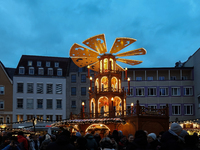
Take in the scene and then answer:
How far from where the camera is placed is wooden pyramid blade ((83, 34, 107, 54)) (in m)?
34.0

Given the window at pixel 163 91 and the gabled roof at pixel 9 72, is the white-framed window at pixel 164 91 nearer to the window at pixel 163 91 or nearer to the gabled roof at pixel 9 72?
the window at pixel 163 91

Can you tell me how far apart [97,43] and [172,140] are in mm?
26709

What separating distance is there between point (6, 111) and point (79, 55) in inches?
1174

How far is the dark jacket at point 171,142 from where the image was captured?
25.7ft

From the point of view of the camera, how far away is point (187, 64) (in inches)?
2495

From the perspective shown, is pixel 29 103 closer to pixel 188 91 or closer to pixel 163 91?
pixel 163 91

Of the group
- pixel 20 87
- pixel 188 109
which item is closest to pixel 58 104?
pixel 20 87

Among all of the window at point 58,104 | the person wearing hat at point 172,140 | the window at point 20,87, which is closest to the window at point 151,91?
the window at point 58,104

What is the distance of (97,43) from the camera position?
34.3 meters

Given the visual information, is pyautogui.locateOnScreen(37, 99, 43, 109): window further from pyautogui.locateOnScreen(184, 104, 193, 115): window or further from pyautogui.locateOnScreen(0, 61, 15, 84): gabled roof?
pyautogui.locateOnScreen(184, 104, 193, 115): window

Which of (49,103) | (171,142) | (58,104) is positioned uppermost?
(49,103)

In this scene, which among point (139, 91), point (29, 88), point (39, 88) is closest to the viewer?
point (139, 91)

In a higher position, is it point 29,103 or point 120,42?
point 120,42

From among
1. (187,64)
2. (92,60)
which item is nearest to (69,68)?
(187,64)
